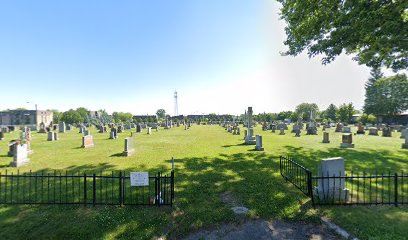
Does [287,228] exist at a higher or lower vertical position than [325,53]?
lower

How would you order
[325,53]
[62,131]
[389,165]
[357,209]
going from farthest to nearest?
1. [62,131]
2. [325,53]
3. [389,165]
4. [357,209]

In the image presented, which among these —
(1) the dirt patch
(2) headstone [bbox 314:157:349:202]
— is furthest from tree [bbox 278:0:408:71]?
(1) the dirt patch

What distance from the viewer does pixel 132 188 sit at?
7.42 metres

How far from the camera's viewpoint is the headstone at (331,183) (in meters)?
6.11

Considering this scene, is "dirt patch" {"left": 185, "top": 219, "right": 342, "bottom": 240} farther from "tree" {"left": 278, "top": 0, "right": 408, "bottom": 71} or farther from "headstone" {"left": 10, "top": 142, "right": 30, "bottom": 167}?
"headstone" {"left": 10, "top": 142, "right": 30, "bottom": 167}

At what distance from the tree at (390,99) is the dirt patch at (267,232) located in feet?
216

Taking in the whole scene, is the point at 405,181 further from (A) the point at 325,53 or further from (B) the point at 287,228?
(A) the point at 325,53

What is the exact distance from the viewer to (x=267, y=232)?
15.0ft

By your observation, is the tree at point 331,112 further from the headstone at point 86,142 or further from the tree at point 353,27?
the headstone at point 86,142

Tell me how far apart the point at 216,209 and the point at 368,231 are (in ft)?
11.5

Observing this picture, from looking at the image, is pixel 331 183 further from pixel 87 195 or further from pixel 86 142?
pixel 86 142

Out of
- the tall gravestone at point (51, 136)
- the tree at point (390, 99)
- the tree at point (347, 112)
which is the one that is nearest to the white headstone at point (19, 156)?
the tall gravestone at point (51, 136)

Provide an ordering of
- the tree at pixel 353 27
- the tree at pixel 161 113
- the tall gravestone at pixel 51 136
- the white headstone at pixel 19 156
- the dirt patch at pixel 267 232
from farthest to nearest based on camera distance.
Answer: the tree at pixel 161 113
the tall gravestone at pixel 51 136
the white headstone at pixel 19 156
the tree at pixel 353 27
the dirt patch at pixel 267 232

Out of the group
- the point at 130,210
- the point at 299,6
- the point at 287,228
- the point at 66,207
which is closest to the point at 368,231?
the point at 287,228
